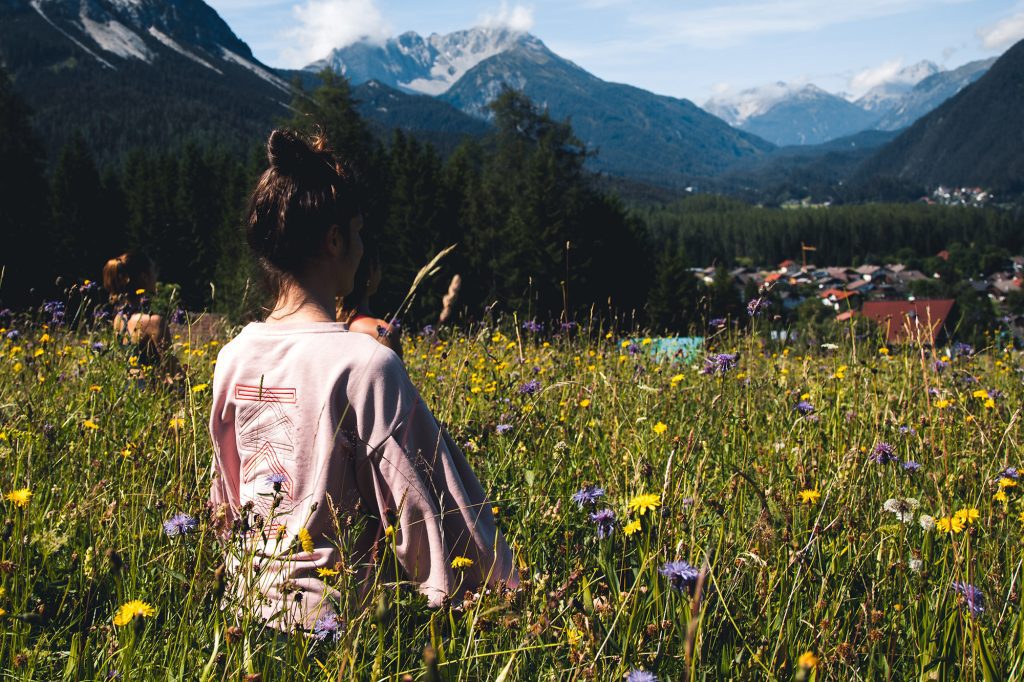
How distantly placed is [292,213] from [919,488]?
7.06ft

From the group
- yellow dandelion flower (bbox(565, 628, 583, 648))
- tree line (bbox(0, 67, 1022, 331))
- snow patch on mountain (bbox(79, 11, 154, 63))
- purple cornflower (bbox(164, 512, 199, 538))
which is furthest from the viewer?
snow patch on mountain (bbox(79, 11, 154, 63))

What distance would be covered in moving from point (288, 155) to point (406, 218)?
33920mm

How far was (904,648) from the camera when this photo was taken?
1729mm

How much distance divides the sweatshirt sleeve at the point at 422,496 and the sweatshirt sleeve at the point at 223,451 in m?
0.46

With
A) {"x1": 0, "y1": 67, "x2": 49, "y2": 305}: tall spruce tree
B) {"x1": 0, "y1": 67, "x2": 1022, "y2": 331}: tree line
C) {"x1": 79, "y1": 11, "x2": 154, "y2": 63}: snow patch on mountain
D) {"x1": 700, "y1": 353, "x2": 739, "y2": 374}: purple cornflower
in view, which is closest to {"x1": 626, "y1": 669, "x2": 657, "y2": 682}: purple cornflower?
{"x1": 700, "y1": 353, "x2": 739, "y2": 374}: purple cornflower

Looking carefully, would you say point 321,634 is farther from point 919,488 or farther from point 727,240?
point 727,240

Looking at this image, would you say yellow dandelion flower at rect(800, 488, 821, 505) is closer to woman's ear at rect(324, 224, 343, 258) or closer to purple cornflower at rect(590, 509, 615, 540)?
purple cornflower at rect(590, 509, 615, 540)

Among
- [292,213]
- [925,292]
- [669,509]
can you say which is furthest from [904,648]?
[925,292]

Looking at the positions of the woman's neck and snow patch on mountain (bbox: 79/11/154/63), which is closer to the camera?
the woman's neck

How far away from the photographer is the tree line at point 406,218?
30.5 meters

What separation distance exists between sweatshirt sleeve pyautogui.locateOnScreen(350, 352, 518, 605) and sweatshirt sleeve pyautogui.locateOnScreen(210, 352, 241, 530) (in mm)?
456

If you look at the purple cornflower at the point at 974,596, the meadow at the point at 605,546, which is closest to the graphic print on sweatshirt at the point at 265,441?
the meadow at the point at 605,546

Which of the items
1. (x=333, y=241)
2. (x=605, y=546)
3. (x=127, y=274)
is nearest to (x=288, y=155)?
(x=333, y=241)

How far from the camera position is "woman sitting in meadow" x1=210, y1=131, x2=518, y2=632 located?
5.74 ft
